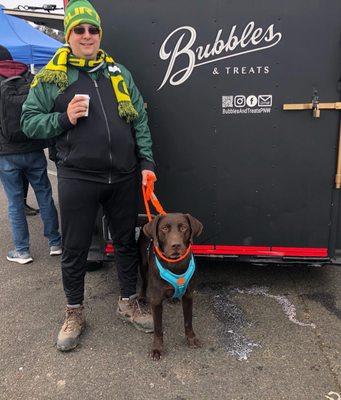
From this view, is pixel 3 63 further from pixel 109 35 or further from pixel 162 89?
pixel 162 89

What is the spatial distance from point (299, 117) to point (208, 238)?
1208mm

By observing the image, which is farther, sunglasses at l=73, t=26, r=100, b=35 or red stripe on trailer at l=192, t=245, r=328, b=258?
red stripe on trailer at l=192, t=245, r=328, b=258

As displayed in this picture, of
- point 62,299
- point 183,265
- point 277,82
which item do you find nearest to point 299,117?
point 277,82

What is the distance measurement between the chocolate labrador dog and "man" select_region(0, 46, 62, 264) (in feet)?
6.47

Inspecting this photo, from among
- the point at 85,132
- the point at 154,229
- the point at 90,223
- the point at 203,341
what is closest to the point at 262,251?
the point at 203,341

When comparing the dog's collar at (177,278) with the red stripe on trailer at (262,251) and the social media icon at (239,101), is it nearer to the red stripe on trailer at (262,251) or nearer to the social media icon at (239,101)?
the red stripe on trailer at (262,251)

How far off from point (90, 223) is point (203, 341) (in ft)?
3.87

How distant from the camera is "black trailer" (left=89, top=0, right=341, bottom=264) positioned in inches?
121

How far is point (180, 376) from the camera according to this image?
2754mm

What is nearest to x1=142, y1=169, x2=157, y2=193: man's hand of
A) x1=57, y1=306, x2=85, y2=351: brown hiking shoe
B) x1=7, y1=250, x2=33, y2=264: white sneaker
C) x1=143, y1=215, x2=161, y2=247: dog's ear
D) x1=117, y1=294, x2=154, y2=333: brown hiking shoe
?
x1=143, y1=215, x2=161, y2=247: dog's ear

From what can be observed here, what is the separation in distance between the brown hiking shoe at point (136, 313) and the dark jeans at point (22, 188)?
156 centimetres

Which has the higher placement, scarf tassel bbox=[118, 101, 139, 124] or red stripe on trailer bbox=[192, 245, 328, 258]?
scarf tassel bbox=[118, 101, 139, 124]

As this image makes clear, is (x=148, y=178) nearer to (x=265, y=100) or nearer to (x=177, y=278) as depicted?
(x=177, y=278)

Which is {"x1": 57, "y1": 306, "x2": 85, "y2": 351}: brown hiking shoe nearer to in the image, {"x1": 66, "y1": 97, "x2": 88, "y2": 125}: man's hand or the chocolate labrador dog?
the chocolate labrador dog
